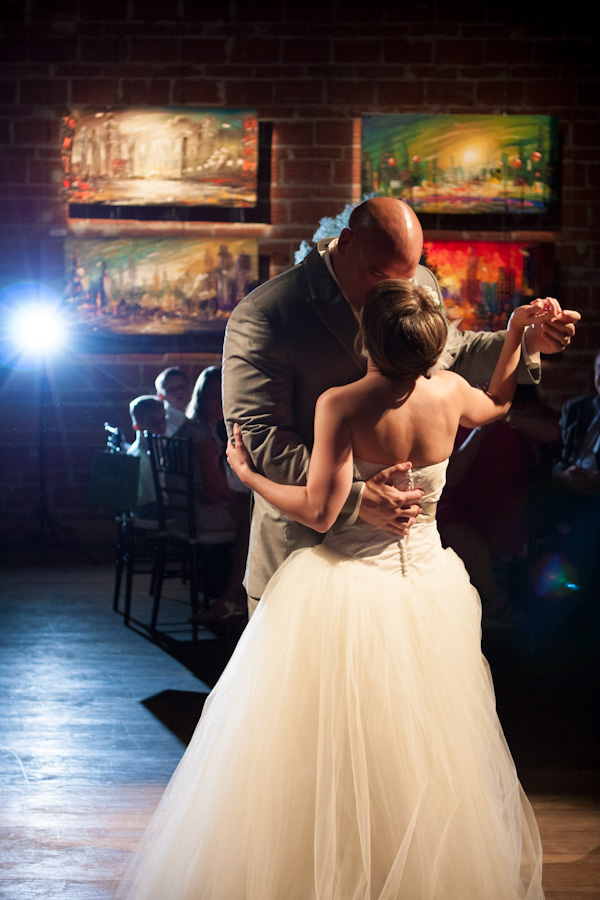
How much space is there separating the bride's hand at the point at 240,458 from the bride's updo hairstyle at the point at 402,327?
0.36 m

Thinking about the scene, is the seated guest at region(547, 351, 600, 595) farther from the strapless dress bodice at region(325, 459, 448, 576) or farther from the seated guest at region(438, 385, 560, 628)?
the strapless dress bodice at region(325, 459, 448, 576)

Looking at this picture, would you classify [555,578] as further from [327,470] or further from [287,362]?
[327,470]

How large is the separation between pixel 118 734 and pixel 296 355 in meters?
1.75

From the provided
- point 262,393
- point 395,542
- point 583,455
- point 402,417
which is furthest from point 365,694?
point 583,455

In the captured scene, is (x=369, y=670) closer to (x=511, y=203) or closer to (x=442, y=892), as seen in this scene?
(x=442, y=892)

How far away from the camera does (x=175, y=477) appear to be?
457 centimetres

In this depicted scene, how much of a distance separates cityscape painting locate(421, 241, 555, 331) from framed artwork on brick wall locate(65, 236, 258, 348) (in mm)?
1364

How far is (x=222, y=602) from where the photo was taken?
450 cm

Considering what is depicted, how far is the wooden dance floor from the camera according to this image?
2285 mm

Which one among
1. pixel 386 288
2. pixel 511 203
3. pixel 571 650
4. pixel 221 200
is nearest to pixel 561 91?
pixel 511 203

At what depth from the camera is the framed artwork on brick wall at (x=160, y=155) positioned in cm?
643

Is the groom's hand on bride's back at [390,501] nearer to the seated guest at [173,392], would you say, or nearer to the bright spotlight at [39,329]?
the seated guest at [173,392]

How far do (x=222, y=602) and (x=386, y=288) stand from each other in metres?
3.03

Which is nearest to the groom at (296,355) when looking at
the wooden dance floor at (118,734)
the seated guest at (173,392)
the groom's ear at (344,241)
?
the groom's ear at (344,241)
